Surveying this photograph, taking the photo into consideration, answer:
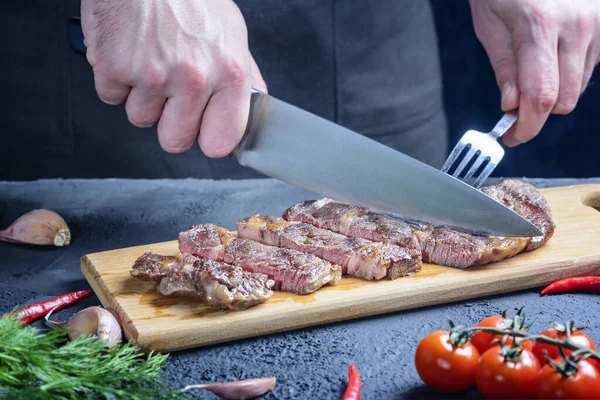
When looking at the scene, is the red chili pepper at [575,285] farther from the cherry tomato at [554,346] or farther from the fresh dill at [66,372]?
the fresh dill at [66,372]

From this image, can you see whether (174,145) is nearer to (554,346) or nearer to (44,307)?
(44,307)

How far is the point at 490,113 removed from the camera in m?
5.66

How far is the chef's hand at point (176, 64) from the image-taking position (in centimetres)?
311

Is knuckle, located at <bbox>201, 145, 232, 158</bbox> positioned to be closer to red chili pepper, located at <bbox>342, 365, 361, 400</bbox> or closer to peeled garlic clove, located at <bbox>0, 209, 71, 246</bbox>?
peeled garlic clove, located at <bbox>0, 209, 71, 246</bbox>

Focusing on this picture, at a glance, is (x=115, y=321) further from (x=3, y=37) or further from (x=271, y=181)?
(x=3, y=37)

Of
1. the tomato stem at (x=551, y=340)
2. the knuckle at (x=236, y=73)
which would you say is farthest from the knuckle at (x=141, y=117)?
the tomato stem at (x=551, y=340)

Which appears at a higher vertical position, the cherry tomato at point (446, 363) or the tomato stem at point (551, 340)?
the tomato stem at point (551, 340)

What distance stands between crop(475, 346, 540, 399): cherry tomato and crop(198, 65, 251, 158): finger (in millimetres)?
1521

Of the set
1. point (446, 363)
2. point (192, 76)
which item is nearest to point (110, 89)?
point (192, 76)

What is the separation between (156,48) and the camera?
122 inches

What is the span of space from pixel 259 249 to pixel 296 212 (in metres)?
0.50

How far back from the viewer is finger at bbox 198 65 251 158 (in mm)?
3184

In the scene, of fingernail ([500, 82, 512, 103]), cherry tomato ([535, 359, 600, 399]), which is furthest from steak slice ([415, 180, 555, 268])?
cherry tomato ([535, 359, 600, 399])

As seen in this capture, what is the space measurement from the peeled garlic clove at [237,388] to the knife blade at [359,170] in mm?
1274
